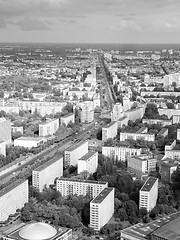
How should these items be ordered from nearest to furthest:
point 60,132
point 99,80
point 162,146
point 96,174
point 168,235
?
point 168,235, point 96,174, point 162,146, point 60,132, point 99,80

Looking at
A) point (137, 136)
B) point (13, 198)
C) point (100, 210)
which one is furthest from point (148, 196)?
point (137, 136)

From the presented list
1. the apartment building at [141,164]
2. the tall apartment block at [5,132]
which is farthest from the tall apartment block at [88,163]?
the tall apartment block at [5,132]

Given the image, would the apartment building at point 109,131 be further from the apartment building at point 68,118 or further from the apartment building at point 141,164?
the apartment building at point 141,164

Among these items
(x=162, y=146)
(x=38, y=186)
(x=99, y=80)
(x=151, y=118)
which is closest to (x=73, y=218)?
(x=38, y=186)

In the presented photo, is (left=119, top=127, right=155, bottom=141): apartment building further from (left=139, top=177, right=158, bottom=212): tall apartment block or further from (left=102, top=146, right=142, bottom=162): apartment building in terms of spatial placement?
(left=139, top=177, right=158, bottom=212): tall apartment block

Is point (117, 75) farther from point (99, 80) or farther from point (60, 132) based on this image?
point (60, 132)

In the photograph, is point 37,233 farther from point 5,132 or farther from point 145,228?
point 5,132

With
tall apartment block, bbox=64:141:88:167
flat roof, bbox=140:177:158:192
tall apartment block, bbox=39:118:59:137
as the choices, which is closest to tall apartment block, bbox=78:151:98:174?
tall apartment block, bbox=64:141:88:167
